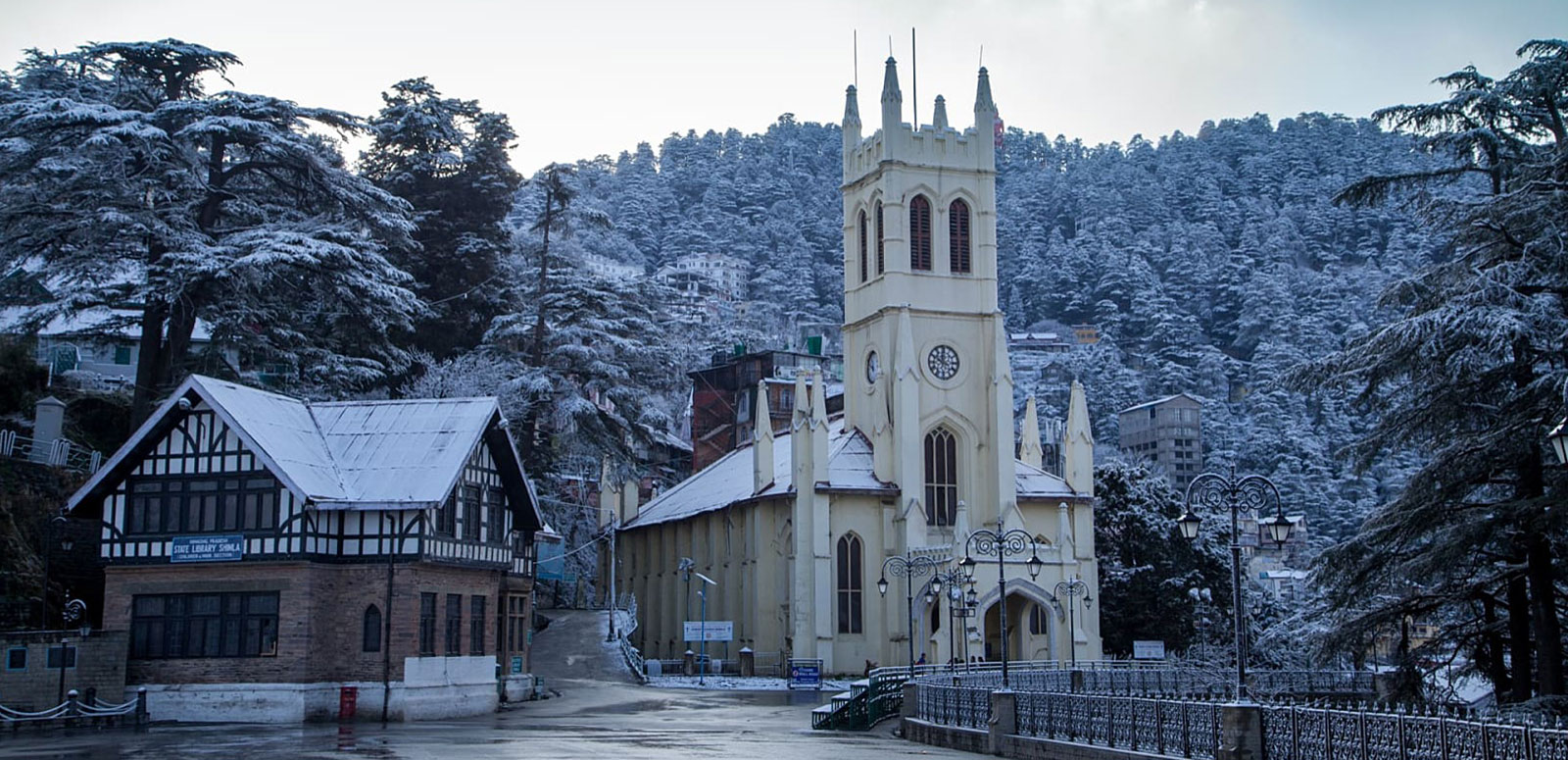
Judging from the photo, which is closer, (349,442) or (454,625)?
(454,625)

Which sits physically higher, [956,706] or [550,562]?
[550,562]

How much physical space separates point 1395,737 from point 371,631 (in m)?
24.8

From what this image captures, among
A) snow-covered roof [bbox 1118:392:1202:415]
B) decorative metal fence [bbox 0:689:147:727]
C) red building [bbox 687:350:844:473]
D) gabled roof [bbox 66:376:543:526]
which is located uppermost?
snow-covered roof [bbox 1118:392:1202:415]

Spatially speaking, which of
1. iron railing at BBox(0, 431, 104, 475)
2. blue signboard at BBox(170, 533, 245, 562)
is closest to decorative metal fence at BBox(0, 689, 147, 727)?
blue signboard at BBox(170, 533, 245, 562)

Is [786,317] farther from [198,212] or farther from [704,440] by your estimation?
[198,212]

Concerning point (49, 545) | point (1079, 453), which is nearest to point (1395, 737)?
point (49, 545)

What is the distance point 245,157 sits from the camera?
153ft

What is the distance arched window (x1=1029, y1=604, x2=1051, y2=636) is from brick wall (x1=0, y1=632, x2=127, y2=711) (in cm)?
3737

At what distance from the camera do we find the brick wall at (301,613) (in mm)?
34688

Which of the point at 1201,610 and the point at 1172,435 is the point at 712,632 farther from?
the point at 1172,435

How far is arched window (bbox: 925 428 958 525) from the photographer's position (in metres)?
63.9

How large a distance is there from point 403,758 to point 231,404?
14.9 meters

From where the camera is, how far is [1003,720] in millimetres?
25875

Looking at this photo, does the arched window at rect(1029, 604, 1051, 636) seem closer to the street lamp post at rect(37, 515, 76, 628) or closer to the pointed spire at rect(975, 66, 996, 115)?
the pointed spire at rect(975, 66, 996, 115)
